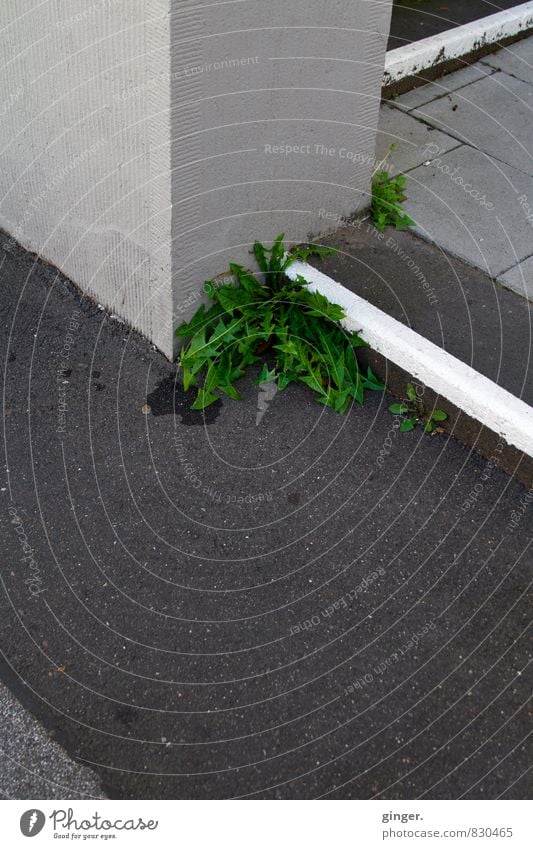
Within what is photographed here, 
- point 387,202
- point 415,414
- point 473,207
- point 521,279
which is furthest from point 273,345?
point 473,207

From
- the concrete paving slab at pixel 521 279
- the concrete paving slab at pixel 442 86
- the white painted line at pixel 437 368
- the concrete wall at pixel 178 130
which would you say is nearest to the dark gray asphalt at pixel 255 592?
the white painted line at pixel 437 368

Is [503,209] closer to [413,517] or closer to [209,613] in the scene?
[413,517]

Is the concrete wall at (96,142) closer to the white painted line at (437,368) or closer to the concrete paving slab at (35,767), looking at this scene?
the white painted line at (437,368)

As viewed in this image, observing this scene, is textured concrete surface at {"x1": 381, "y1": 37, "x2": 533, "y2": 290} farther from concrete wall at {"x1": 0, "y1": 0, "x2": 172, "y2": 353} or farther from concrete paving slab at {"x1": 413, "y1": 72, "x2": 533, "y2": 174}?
concrete wall at {"x1": 0, "y1": 0, "x2": 172, "y2": 353}

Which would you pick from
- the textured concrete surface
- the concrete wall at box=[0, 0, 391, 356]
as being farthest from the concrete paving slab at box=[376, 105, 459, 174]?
the concrete wall at box=[0, 0, 391, 356]

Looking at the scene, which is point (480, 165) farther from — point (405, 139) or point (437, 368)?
point (437, 368)

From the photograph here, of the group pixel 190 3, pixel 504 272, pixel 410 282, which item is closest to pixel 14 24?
pixel 190 3
